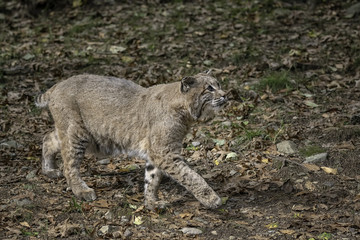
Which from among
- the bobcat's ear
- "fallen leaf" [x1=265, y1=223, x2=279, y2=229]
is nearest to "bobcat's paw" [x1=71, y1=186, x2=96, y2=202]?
the bobcat's ear

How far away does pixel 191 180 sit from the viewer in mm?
5840

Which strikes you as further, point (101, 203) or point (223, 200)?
point (101, 203)

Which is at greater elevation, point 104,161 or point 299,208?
point 299,208

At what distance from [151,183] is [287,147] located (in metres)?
1.85

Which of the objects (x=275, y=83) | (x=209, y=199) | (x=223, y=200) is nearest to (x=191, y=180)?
(x=209, y=199)

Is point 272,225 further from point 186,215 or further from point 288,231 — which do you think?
point 186,215

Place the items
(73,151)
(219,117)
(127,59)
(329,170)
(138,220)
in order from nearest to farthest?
(138,220)
(329,170)
(73,151)
(219,117)
(127,59)

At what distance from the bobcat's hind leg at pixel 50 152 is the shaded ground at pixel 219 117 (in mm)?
184

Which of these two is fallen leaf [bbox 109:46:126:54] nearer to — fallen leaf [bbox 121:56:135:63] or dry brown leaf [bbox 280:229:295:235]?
fallen leaf [bbox 121:56:135:63]

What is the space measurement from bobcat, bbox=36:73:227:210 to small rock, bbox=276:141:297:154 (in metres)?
1.30

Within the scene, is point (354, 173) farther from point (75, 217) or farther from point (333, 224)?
point (75, 217)

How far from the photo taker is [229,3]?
1294 centimetres

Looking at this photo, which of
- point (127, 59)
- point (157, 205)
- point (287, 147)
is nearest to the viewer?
point (157, 205)

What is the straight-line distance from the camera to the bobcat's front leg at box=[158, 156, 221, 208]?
18.9ft
